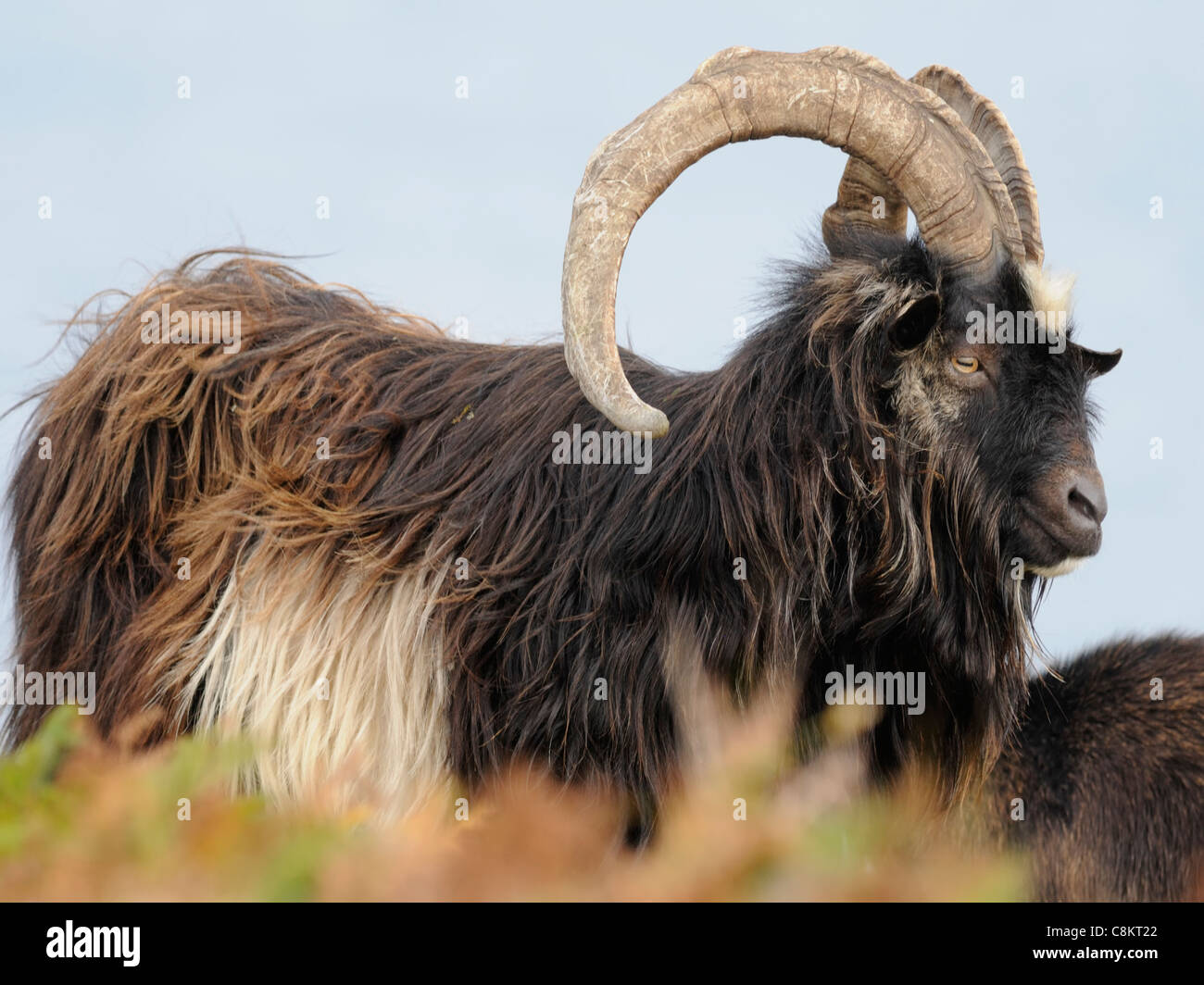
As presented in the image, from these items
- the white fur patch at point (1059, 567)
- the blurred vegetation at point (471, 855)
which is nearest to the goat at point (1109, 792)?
the white fur patch at point (1059, 567)

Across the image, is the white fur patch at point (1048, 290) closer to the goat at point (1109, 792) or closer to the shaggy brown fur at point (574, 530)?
the shaggy brown fur at point (574, 530)

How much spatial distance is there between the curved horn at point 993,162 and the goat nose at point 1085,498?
4.40 ft

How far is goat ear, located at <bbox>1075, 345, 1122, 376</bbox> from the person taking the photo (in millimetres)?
5734

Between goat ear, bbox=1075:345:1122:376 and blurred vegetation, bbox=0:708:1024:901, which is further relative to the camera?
goat ear, bbox=1075:345:1122:376

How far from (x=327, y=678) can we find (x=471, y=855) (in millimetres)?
5000

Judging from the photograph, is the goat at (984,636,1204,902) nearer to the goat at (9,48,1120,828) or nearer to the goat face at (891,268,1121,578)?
the goat at (9,48,1120,828)

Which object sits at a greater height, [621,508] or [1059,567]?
[621,508]

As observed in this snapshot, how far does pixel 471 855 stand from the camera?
1.32 metres

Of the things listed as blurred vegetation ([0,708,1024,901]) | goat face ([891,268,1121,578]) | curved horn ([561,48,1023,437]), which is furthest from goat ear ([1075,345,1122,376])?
blurred vegetation ([0,708,1024,901])

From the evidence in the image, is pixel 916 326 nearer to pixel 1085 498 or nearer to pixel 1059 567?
pixel 1085 498

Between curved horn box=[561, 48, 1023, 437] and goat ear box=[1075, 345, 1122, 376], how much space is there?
20.3 inches

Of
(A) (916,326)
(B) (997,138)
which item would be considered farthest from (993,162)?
(A) (916,326)
